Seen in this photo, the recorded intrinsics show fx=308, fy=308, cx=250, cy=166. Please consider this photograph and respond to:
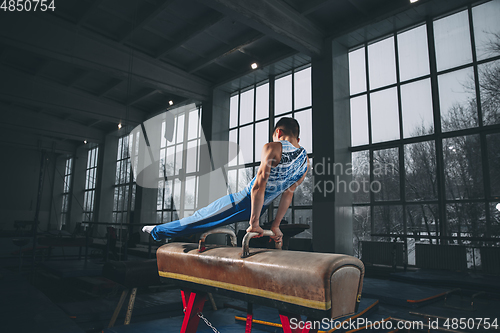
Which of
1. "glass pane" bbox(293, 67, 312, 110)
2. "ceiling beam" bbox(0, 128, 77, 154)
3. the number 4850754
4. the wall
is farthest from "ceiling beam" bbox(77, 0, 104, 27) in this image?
the wall

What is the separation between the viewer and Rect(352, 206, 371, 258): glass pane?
7.81m

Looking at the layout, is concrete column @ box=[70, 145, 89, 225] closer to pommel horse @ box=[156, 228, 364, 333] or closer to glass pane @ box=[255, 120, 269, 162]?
glass pane @ box=[255, 120, 269, 162]

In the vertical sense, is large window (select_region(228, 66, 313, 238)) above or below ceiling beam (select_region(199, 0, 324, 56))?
below

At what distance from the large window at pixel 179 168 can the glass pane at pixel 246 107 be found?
1.95 meters

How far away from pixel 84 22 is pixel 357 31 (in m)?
7.10

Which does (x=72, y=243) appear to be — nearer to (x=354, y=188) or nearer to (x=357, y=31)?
(x=354, y=188)

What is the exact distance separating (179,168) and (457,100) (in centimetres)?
972

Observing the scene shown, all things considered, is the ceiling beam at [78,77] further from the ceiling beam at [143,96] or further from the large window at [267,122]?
the large window at [267,122]

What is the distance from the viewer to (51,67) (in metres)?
10.5

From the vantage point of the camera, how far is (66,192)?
17.7 meters

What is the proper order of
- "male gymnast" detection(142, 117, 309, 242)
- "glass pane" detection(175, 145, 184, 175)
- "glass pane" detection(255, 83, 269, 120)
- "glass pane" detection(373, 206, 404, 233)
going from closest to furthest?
1. "male gymnast" detection(142, 117, 309, 242)
2. "glass pane" detection(373, 206, 404, 233)
3. "glass pane" detection(255, 83, 269, 120)
4. "glass pane" detection(175, 145, 184, 175)

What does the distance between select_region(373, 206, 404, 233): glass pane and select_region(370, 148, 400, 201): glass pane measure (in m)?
0.26

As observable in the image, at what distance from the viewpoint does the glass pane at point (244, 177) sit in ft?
34.4

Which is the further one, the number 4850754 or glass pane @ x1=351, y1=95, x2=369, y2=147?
glass pane @ x1=351, y1=95, x2=369, y2=147
